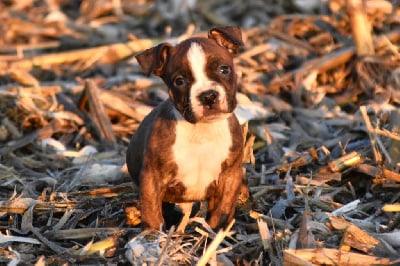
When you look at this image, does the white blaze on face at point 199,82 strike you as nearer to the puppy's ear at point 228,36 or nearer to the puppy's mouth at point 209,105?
the puppy's mouth at point 209,105

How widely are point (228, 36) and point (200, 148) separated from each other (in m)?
0.80

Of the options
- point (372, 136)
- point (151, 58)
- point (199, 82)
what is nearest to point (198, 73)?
point (199, 82)

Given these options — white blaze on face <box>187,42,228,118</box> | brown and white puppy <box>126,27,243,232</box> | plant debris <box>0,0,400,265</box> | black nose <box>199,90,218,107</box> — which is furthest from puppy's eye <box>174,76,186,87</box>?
plant debris <box>0,0,400,265</box>

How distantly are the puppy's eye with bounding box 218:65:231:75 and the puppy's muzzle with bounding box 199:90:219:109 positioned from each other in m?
0.24

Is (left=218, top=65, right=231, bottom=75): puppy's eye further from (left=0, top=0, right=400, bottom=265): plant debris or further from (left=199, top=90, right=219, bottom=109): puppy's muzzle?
(left=0, top=0, right=400, bottom=265): plant debris

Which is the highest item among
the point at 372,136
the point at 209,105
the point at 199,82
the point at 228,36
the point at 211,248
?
the point at 228,36

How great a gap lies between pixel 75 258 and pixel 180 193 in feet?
3.17

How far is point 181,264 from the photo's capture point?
513 cm

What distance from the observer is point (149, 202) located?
18.8 feet

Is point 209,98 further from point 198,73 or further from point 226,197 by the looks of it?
point 226,197

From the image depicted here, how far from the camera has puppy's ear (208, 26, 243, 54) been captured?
19.0 feet

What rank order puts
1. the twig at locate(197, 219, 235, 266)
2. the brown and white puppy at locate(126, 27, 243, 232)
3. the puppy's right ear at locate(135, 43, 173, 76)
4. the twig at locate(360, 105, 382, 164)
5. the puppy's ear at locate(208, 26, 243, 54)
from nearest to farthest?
1. the twig at locate(197, 219, 235, 266)
2. the brown and white puppy at locate(126, 27, 243, 232)
3. the puppy's right ear at locate(135, 43, 173, 76)
4. the puppy's ear at locate(208, 26, 243, 54)
5. the twig at locate(360, 105, 382, 164)

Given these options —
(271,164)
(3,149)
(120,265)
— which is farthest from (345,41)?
(120,265)

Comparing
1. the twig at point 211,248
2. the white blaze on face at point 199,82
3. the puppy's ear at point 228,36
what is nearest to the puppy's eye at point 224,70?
the white blaze on face at point 199,82
